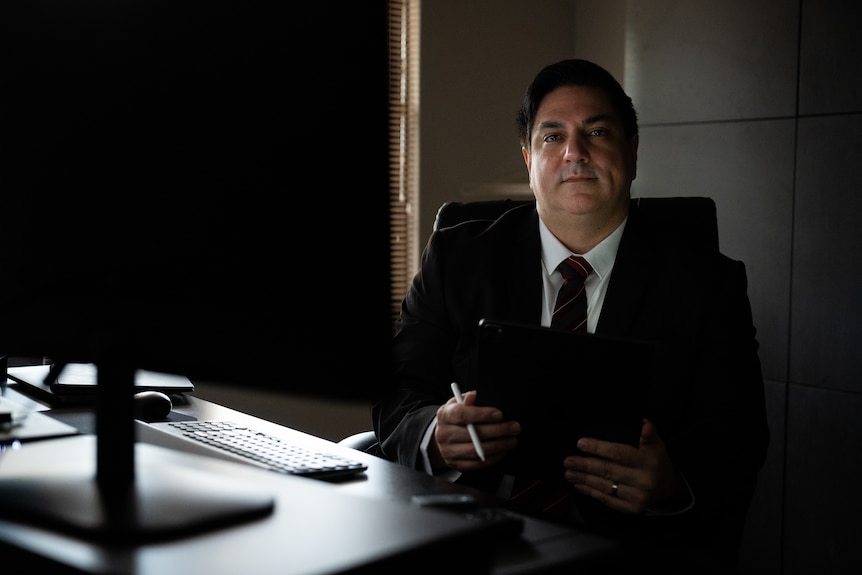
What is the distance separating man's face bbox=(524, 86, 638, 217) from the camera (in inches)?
81.0

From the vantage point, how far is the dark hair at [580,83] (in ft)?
6.93

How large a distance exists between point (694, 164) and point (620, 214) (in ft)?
5.39

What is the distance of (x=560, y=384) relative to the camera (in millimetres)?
1461

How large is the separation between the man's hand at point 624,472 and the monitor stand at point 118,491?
2.42 feet

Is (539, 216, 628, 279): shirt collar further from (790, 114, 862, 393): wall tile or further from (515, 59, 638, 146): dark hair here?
(790, 114, 862, 393): wall tile

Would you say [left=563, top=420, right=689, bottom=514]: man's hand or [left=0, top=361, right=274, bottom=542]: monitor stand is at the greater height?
[left=0, top=361, right=274, bottom=542]: monitor stand

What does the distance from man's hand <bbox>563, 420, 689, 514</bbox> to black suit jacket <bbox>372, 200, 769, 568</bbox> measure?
68 millimetres

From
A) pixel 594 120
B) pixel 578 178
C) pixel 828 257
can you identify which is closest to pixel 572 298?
pixel 578 178

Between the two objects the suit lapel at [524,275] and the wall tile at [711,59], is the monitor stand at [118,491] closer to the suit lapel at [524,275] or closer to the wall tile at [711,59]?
the suit lapel at [524,275]

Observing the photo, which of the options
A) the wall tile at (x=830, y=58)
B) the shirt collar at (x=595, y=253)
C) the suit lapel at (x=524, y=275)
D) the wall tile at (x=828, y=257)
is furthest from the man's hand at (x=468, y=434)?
the wall tile at (x=830, y=58)

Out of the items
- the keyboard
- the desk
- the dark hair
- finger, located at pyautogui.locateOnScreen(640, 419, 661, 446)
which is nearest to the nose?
the dark hair

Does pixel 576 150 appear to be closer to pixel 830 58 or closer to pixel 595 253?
pixel 595 253

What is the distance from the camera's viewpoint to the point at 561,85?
2.14 m

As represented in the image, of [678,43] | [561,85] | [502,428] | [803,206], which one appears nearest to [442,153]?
[678,43]
